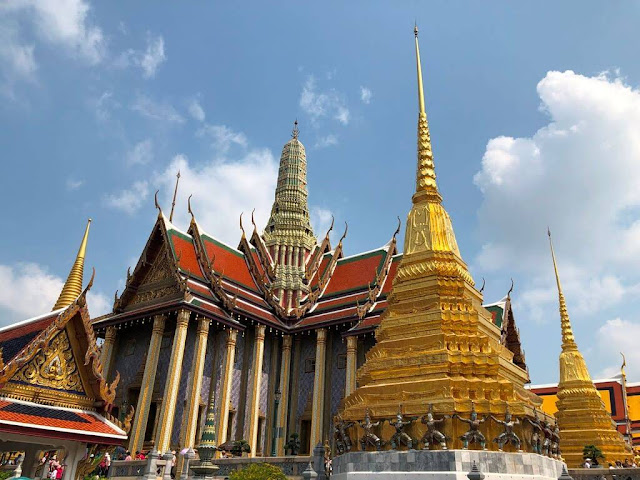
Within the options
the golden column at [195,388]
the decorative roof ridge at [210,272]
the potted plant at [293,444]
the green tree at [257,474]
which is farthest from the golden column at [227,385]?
the green tree at [257,474]

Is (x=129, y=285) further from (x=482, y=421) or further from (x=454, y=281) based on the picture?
(x=482, y=421)

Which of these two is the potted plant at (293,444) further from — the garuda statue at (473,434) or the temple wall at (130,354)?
the garuda statue at (473,434)

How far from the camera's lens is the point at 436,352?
9.96 m

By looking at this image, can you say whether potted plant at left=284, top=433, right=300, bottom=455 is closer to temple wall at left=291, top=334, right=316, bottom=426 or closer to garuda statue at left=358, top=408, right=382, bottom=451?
temple wall at left=291, top=334, right=316, bottom=426

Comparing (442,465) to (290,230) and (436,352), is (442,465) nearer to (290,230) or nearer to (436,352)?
(436,352)

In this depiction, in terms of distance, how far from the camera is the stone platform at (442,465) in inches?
335

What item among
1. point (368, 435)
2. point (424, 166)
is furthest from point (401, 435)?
point (424, 166)

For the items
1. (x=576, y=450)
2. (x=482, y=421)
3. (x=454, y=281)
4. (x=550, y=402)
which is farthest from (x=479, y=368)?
(x=550, y=402)

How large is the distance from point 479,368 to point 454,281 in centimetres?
212

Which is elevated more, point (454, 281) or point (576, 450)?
point (454, 281)

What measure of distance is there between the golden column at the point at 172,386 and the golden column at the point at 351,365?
6.04 metres

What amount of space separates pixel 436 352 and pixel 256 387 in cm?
1239

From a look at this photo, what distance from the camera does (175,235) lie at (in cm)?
2283

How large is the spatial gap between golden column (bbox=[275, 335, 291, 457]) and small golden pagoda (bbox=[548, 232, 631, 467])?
1009cm
